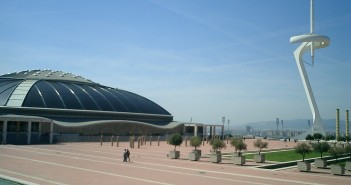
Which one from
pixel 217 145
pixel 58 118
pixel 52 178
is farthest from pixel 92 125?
pixel 52 178

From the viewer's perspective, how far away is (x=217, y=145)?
32969mm

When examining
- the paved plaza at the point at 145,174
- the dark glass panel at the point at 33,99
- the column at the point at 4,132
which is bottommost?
the paved plaza at the point at 145,174

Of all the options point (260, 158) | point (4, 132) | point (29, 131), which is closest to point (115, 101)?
point (29, 131)

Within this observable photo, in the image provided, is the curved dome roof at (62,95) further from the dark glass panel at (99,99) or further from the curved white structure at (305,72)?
the curved white structure at (305,72)

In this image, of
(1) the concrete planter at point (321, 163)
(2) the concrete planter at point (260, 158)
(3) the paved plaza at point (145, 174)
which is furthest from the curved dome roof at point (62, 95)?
(1) the concrete planter at point (321, 163)

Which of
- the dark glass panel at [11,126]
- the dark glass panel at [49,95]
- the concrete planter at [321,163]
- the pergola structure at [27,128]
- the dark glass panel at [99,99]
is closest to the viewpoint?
the concrete planter at [321,163]

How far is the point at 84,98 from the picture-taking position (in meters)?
62.7

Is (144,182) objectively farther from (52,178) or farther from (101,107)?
(101,107)

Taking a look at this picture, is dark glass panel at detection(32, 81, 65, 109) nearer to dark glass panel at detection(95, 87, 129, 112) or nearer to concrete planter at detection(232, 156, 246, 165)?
dark glass panel at detection(95, 87, 129, 112)

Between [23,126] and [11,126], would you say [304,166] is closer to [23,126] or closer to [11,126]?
[23,126]

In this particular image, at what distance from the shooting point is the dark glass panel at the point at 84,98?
6117cm

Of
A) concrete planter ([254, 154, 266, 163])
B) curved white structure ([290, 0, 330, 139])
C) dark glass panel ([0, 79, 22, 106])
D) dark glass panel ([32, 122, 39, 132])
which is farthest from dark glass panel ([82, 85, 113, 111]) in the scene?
curved white structure ([290, 0, 330, 139])

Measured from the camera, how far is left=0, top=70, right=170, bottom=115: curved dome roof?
2261 inches

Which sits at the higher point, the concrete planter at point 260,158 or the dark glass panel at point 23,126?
the dark glass panel at point 23,126
